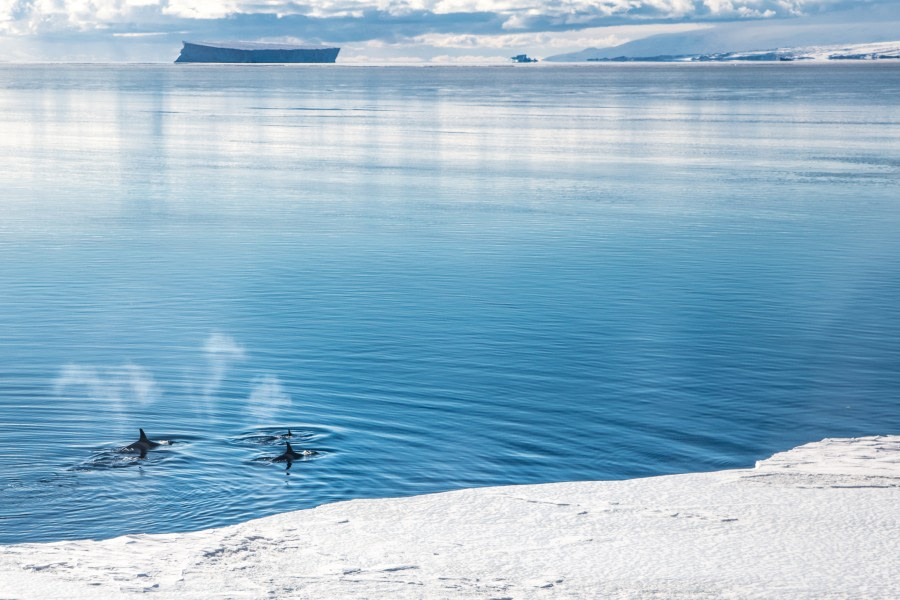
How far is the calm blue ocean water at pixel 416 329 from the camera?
691 inches

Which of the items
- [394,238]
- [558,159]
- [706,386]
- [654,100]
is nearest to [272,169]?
[558,159]

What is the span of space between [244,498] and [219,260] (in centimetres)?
1787

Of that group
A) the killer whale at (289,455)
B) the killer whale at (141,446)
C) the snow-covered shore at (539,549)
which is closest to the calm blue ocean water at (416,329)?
the killer whale at (141,446)

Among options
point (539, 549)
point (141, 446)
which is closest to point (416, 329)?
point (141, 446)

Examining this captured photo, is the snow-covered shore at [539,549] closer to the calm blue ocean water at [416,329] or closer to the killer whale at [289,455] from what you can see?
the calm blue ocean water at [416,329]

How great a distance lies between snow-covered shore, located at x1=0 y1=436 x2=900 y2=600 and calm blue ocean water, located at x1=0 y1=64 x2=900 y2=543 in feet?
3.17

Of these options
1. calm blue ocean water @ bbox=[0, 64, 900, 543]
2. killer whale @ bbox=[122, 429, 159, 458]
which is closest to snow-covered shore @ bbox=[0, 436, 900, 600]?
calm blue ocean water @ bbox=[0, 64, 900, 543]

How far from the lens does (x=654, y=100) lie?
15425 centimetres

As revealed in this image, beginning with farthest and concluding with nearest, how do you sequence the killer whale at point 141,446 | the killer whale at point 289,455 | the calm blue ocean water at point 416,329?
the killer whale at point 141,446 → the calm blue ocean water at point 416,329 → the killer whale at point 289,455

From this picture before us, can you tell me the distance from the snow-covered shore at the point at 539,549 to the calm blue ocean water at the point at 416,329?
966mm

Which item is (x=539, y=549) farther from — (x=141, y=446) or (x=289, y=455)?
(x=141, y=446)

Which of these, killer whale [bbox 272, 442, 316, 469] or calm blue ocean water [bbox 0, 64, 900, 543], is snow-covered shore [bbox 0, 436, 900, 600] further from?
killer whale [bbox 272, 442, 316, 469]

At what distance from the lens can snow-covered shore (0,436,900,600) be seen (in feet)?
41.2

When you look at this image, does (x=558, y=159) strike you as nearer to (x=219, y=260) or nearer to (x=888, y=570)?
(x=219, y=260)
